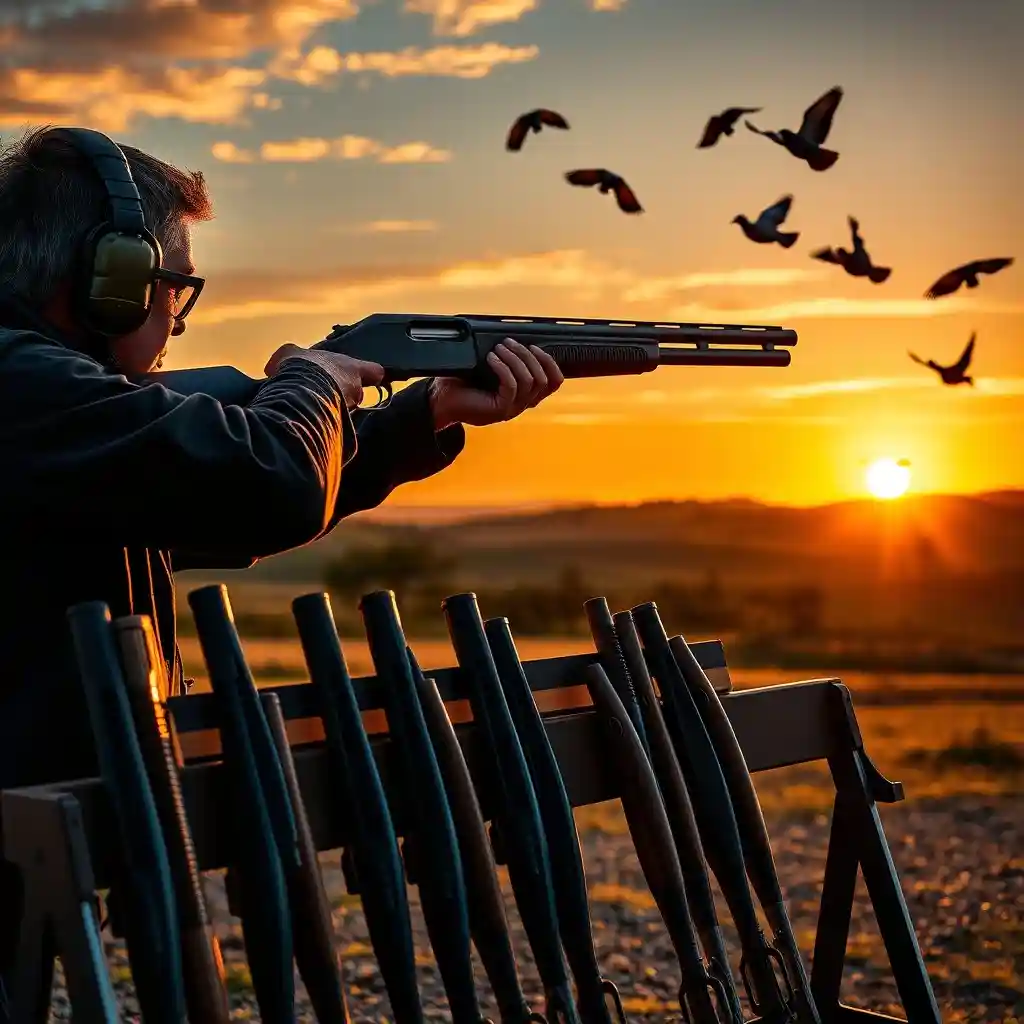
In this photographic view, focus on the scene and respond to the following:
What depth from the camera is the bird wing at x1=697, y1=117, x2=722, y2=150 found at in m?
6.61

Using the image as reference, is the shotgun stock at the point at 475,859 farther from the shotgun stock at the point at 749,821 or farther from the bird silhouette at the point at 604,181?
the bird silhouette at the point at 604,181

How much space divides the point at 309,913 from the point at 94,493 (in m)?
0.93

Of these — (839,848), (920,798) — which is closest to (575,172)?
(839,848)

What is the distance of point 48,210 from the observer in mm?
3213

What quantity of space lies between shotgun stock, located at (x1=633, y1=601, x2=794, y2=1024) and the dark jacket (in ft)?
3.37

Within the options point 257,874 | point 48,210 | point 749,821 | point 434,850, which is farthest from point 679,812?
point 48,210

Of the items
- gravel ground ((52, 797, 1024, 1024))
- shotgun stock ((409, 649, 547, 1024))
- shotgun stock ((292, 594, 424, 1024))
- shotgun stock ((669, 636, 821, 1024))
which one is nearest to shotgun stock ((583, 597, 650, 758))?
shotgun stock ((669, 636, 821, 1024))

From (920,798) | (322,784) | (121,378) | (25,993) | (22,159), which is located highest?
(22,159)

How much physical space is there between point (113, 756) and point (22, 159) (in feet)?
4.81

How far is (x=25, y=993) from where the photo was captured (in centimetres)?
268

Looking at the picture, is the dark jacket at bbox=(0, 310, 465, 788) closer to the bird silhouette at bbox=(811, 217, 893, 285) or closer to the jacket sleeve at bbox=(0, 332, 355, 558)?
the jacket sleeve at bbox=(0, 332, 355, 558)

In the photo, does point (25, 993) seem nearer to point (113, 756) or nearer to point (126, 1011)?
point (113, 756)

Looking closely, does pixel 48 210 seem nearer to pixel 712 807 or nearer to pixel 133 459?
pixel 133 459

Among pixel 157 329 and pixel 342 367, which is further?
pixel 342 367
